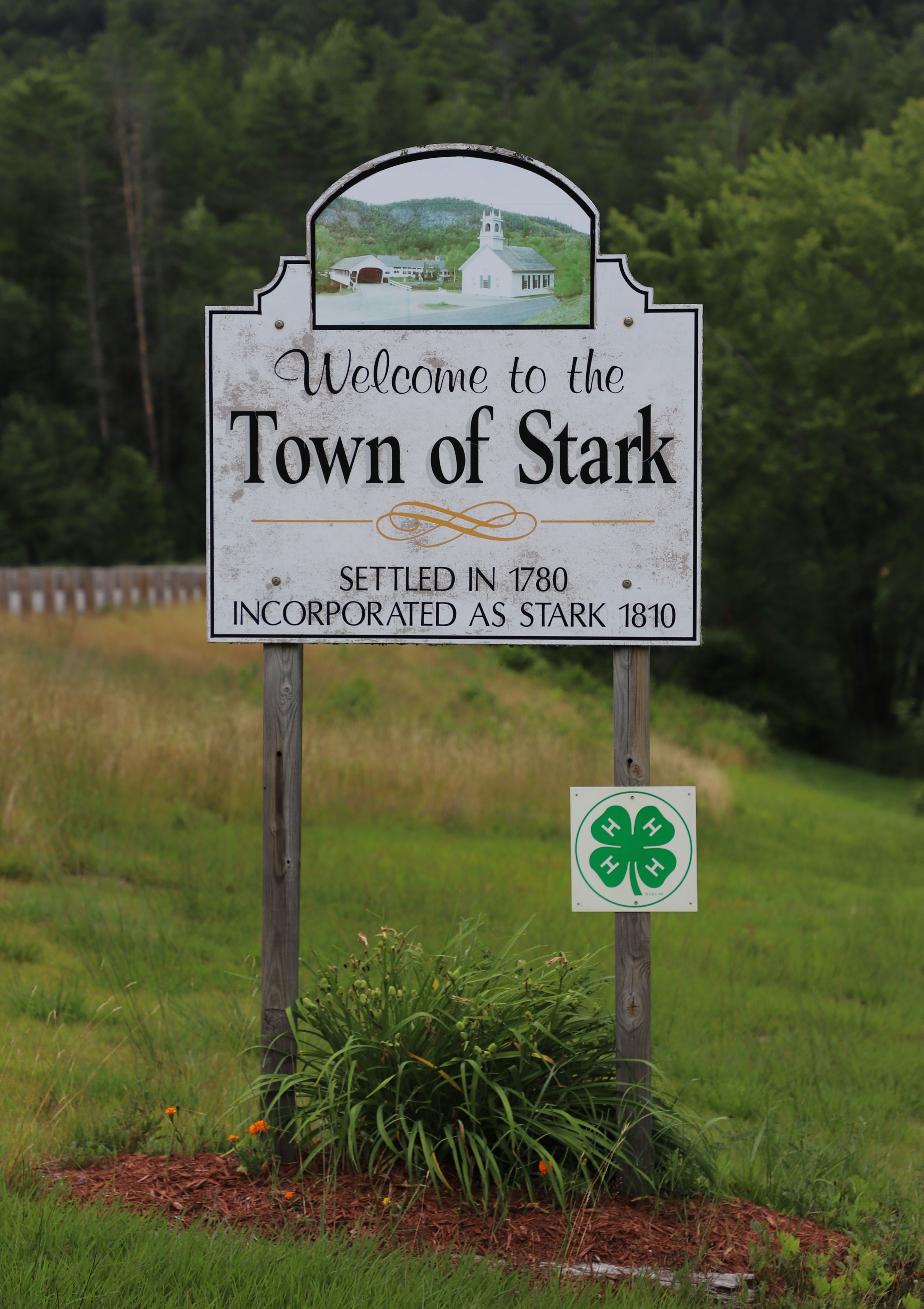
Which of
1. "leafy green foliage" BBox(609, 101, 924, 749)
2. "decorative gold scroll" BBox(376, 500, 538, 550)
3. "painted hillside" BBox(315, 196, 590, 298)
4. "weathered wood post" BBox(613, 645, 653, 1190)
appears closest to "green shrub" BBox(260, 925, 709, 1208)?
"weathered wood post" BBox(613, 645, 653, 1190)

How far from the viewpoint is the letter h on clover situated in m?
4.93

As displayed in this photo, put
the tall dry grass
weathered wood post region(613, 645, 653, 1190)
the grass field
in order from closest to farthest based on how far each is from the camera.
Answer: weathered wood post region(613, 645, 653, 1190), the grass field, the tall dry grass

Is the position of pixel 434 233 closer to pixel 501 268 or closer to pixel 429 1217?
pixel 501 268

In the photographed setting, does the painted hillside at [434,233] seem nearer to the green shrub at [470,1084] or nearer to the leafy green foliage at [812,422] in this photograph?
the green shrub at [470,1084]

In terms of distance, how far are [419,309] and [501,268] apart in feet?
0.94

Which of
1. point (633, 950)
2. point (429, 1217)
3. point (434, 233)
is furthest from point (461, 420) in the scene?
point (429, 1217)

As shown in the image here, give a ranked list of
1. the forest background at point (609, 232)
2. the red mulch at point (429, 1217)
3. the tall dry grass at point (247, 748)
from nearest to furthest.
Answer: the red mulch at point (429, 1217) < the tall dry grass at point (247, 748) < the forest background at point (609, 232)

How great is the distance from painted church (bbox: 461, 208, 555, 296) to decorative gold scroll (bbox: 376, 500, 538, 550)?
668mm

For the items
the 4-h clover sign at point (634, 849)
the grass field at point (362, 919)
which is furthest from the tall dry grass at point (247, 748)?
the 4-h clover sign at point (634, 849)

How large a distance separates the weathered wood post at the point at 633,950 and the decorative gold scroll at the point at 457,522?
516mm

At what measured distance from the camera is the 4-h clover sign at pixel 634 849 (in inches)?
193

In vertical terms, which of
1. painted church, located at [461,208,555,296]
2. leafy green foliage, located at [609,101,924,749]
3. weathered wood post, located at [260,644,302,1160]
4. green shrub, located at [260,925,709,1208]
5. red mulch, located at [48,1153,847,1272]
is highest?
leafy green foliage, located at [609,101,924,749]

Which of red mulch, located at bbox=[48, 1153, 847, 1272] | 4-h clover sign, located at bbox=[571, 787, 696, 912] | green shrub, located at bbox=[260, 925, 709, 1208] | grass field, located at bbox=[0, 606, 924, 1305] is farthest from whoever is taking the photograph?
grass field, located at bbox=[0, 606, 924, 1305]

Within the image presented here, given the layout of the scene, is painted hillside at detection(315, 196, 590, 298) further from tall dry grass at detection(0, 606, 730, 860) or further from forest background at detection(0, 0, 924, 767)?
forest background at detection(0, 0, 924, 767)
